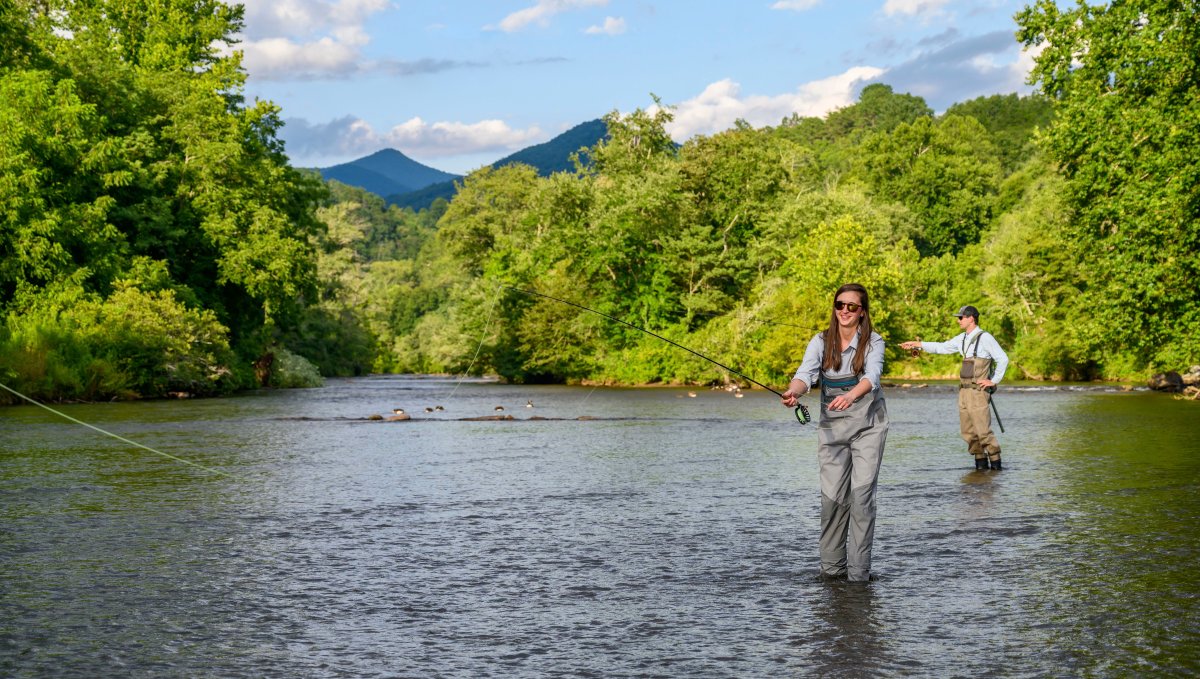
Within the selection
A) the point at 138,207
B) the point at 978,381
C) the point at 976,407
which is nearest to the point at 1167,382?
the point at 976,407

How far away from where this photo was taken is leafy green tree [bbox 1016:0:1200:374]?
29.3 meters

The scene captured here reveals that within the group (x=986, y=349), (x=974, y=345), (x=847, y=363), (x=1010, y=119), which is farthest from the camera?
(x=1010, y=119)

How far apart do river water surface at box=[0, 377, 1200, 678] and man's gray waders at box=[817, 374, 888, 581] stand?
0.32 meters

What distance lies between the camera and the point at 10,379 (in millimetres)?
34938

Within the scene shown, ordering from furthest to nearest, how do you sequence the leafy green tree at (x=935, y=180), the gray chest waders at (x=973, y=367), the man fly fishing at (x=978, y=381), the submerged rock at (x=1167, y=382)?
the leafy green tree at (x=935, y=180), the submerged rock at (x=1167, y=382), the gray chest waders at (x=973, y=367), the man fly fishing at (x=978, y=381)

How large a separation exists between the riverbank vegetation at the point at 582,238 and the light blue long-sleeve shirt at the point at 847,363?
23555 millimetres

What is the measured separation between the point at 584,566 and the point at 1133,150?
2765 cm

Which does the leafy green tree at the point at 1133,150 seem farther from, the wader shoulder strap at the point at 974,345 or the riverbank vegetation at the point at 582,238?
the wader shoulder strap at the point at 974,345

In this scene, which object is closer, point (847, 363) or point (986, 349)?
point (847, 363)

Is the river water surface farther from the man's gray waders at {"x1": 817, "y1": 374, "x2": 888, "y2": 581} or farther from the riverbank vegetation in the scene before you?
the riverbank vegetation

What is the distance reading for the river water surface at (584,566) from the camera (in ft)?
20.7

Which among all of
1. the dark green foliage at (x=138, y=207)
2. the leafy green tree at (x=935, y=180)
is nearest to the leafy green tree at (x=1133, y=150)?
the dark green foliage at (x=138, y=207)

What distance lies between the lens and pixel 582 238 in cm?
6694

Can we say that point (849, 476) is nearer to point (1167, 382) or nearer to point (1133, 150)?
point (1133, 150)
